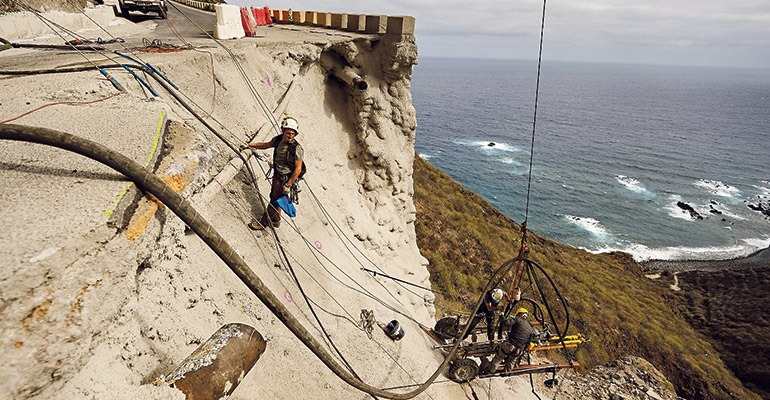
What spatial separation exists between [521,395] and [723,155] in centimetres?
9332

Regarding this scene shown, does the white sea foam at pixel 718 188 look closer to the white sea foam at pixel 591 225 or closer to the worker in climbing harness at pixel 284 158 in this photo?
the white sea foam at pixel 591 225

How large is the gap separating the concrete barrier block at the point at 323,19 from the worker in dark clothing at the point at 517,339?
513 inches

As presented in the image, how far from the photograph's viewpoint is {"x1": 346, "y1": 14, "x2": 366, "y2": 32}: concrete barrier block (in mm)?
12395

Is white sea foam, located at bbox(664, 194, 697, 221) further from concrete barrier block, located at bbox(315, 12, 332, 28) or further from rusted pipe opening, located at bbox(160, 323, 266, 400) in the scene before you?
rusted pipe opening, located at bbox(160, 323, 266, 400)

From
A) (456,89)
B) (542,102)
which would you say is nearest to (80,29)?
(542,102)

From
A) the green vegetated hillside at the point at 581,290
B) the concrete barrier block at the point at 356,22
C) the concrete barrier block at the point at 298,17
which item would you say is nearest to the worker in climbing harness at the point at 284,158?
the concrete barrier block at the point at 356,22

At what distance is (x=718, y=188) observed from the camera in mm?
57562

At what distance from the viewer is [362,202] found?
11805 millimetres

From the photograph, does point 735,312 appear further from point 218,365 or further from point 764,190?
point 764,190

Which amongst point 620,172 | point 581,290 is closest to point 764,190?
point 620,172

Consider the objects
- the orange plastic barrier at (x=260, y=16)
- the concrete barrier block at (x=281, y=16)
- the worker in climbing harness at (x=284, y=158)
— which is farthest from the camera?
the concrete barrier block at (x=281, y=16)

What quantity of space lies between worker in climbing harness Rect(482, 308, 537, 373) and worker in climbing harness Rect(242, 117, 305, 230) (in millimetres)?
5671

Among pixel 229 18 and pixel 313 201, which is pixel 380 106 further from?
pixel 229 18

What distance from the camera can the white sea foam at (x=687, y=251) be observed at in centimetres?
4034
